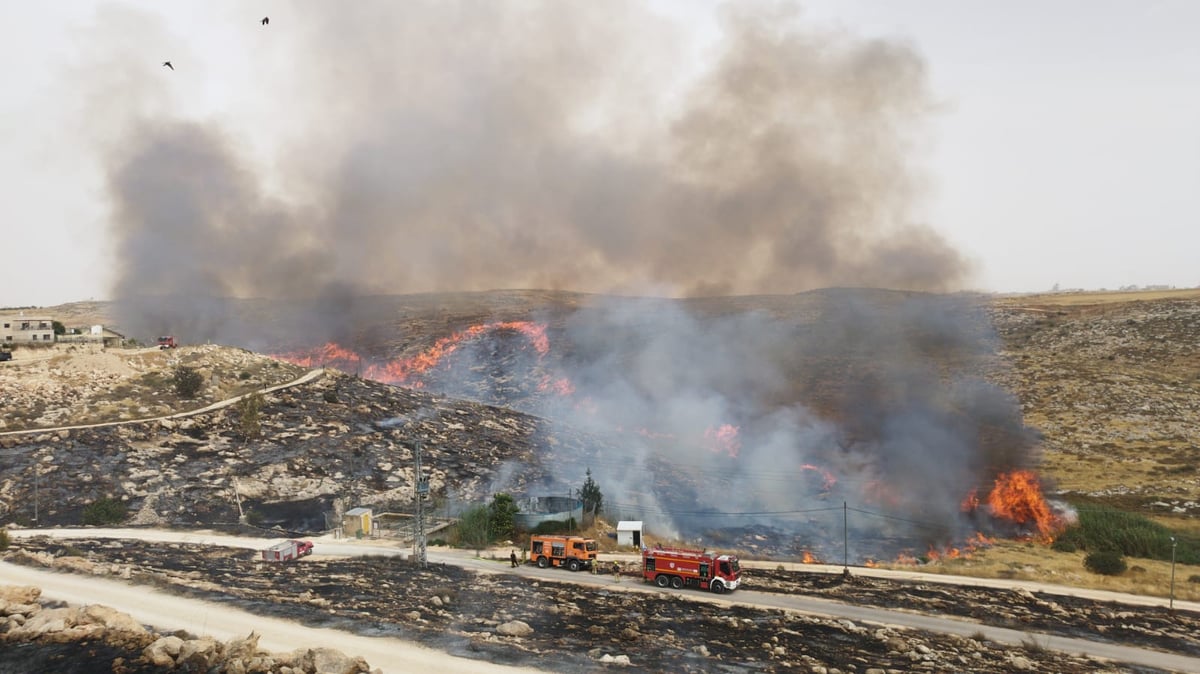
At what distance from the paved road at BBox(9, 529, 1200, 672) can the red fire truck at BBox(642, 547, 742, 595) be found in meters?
0.64

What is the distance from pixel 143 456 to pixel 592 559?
37283 mm

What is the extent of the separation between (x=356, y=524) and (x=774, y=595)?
27.9m

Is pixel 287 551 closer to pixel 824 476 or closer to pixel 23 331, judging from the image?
pixel 824 476

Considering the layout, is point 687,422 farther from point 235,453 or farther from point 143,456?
point 143,456

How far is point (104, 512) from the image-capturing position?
141 ft

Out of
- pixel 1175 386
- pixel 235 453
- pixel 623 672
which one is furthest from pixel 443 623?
pixel 1175 386

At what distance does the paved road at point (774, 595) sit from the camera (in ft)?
86.6

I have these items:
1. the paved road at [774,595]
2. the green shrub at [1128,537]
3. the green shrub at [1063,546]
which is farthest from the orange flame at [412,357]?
the green shrub at [1128,537]

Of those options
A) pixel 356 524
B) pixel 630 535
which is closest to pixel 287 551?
pixel 356 524

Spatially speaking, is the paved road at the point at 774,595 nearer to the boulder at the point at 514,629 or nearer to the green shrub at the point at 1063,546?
the boulder at the point at 514,629

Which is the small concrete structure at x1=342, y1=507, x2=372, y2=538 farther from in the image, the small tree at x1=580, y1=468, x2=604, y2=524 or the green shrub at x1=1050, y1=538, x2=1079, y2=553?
the green shrub at x1=1050, y1=538, x2=1079, y2=553

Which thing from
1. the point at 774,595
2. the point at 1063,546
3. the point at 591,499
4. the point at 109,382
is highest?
the point at 109,382

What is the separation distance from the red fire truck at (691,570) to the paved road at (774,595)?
636 millimetres

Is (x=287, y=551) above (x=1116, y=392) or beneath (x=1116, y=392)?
beneath
